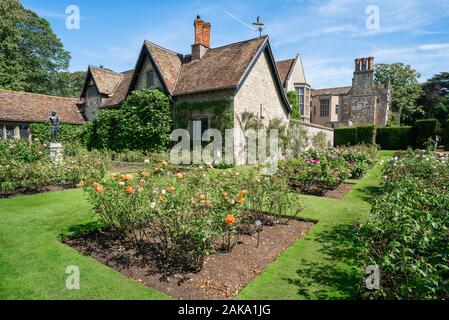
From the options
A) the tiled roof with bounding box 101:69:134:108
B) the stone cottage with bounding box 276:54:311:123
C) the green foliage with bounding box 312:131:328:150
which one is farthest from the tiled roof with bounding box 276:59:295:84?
the tiled roof with bounding box 101:69:134:108

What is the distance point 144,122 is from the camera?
19766mm

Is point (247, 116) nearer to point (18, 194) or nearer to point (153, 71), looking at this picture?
point (153, 71)

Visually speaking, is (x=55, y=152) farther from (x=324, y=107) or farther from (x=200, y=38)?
(x=324, y=107)

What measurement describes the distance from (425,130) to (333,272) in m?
31.0

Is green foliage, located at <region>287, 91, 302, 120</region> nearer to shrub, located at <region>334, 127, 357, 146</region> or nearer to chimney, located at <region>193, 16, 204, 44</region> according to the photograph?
shrub, located at <region>334, 127, 357, 146</region>

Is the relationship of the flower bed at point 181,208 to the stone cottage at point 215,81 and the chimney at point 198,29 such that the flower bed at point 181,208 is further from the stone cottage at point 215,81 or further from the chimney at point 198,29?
the chimney at point 198,29

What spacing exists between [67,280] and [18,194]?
7.15 metres

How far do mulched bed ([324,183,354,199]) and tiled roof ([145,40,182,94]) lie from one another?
1364cm

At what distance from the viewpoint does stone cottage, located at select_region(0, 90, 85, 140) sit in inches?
853

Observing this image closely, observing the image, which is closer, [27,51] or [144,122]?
[144,122]

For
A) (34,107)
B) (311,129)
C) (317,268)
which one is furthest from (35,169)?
(311,129)

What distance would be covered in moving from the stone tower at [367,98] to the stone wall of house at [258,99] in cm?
2395

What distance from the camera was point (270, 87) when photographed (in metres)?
20.7

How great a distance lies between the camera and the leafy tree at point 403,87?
5306cm
